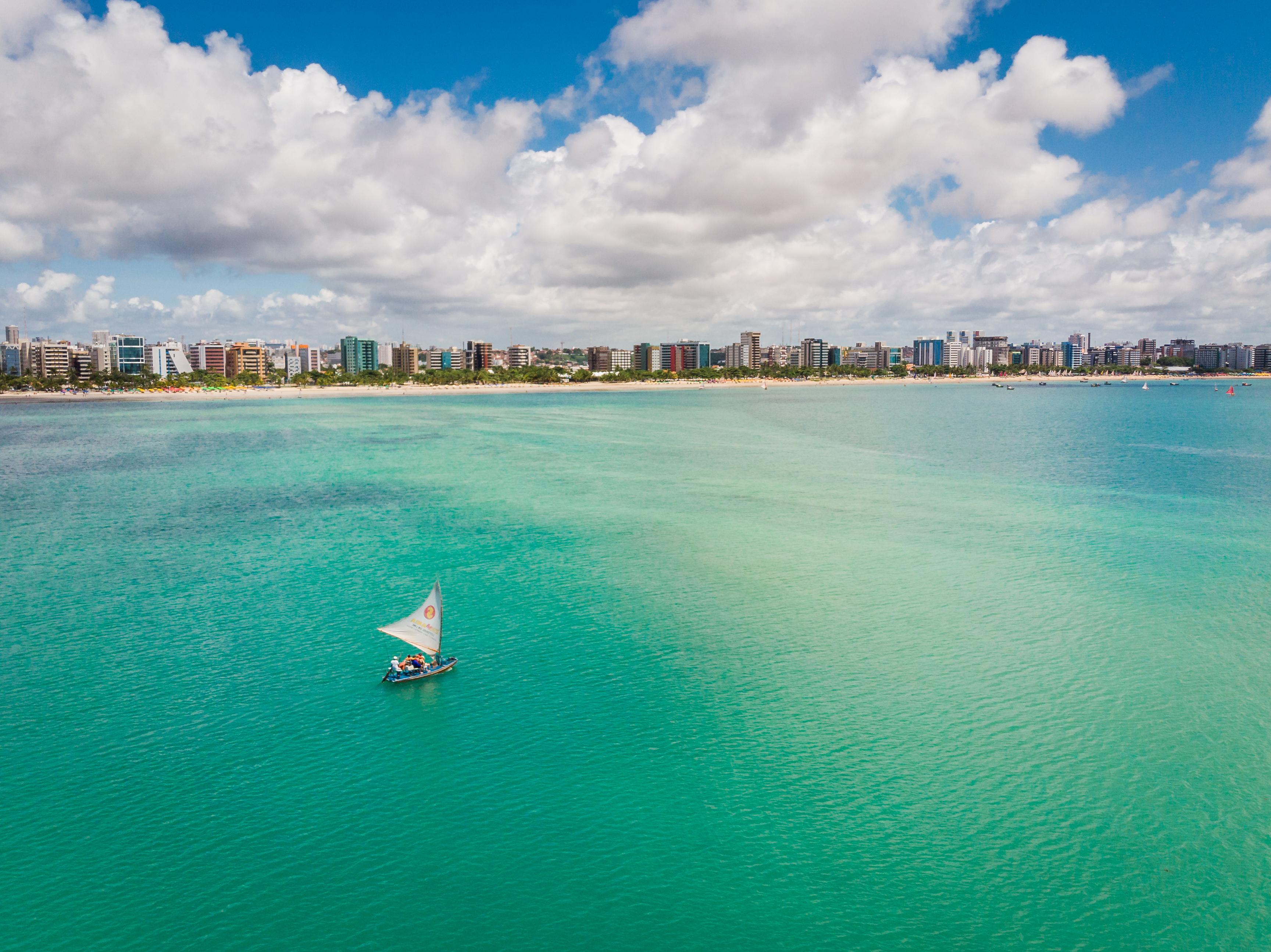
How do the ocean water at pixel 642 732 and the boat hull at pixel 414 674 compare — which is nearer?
the ocean water at pixel 642 732

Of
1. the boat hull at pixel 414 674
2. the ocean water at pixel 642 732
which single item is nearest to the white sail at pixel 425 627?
the boat hull at pixel 414 674

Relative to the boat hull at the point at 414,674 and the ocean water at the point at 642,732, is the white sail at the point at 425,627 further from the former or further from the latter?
the ocean water at the point at 642,732

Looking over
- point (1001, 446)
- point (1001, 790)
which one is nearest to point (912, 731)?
point (1001, 790)

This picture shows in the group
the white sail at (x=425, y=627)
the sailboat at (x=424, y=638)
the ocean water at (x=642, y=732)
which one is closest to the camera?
the ocean water at (x=642, y=732)

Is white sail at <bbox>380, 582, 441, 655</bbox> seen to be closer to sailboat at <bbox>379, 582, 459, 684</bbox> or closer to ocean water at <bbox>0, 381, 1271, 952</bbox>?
sailboat at <bbox>379, 582, 459, 684</bbox>

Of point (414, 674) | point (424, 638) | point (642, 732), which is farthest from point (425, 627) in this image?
point (642, 732)

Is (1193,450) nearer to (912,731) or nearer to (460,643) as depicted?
(912,731)

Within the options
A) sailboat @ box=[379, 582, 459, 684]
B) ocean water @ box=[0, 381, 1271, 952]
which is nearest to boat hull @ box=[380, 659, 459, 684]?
sailboat @ box=[379, 582, 459, 684]
